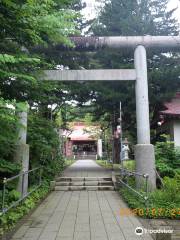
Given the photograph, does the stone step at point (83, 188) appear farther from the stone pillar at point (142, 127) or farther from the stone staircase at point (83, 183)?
the stone pillar at point (142, 127)

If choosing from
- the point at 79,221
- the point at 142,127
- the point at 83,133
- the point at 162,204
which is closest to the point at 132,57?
the point at 142,127

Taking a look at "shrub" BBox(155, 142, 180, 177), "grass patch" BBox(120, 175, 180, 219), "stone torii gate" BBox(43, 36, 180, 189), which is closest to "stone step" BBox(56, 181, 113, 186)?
"shrub" BBox(155, 142, 180, 177)

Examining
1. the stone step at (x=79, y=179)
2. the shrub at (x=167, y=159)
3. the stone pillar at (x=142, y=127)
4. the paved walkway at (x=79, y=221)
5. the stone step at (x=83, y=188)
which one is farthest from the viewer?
the stone step at (x=79, y=179)

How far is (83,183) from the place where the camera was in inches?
545

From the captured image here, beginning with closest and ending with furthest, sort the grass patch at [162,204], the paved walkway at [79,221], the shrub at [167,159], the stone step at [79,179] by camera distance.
A: the paved walkway at [79,221] < the grass patch at [162,204] < the shrub at [167,159] < the stone step at [79,179]

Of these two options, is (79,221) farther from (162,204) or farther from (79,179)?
(79,179)

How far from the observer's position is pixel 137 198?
9523 mm

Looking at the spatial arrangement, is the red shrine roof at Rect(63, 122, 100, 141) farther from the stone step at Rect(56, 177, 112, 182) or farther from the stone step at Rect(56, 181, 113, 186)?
the stone step at Rect(56, 181, 113, 186)

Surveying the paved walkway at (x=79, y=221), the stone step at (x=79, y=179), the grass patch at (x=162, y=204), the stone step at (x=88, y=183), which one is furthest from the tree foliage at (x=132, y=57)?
the grass patch at (x=162, y=204)

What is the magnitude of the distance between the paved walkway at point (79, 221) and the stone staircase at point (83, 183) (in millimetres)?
2140

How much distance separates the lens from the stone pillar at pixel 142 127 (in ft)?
36.4

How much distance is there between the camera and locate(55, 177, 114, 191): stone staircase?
13.2 metres

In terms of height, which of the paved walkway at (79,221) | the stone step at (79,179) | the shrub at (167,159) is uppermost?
the shrub at (167,159)

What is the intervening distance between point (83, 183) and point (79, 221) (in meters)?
6.41
